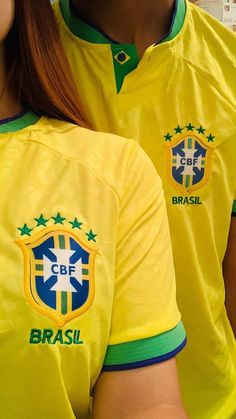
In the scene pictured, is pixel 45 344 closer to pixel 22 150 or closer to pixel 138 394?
pixel 138 394

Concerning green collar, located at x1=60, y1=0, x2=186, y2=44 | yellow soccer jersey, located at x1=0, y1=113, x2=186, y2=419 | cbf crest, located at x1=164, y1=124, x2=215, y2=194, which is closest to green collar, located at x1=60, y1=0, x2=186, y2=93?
green collar, located at x1=60, y1=0, x2=186, y2=44

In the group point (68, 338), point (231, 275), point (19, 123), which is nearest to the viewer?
point (68, 338)

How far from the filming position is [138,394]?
810 millimetres

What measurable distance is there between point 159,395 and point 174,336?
0.08 m

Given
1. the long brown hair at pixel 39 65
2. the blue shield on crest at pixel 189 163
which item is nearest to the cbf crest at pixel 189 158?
the blue shield on crest at pixel 189 163

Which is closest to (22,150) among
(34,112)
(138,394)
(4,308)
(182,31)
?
(34,112)

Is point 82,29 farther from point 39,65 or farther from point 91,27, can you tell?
point 39,65

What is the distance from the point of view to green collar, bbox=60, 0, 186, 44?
3.88 ft

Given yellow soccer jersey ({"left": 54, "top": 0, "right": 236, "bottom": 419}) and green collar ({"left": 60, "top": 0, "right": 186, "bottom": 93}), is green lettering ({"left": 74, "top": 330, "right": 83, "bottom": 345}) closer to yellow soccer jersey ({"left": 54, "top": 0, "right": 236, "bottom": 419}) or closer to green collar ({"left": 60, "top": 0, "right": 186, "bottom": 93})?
yellow soccer jersey ({"left": 54, "top": 0, "right": 236, "bottom": 419})

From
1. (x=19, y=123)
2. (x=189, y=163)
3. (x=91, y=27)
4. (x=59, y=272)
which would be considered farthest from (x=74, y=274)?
(x=91, y=27)

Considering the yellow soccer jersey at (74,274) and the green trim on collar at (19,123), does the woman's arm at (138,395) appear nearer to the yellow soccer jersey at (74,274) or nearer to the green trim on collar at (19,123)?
the yellow soccer jersey at (74,274)

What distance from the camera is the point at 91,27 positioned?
47.2 inches

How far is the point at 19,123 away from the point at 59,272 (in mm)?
268

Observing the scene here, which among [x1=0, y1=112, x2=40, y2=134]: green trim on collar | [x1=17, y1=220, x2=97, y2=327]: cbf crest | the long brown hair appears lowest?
[x1=17, y1=220, x2=97, y2=327]: cbf crest
